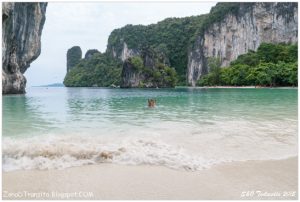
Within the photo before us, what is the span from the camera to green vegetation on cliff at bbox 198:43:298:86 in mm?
53500

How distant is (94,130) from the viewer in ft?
28.0

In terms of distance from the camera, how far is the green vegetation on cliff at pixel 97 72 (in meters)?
122

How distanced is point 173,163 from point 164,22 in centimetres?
14716

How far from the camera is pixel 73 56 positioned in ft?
554

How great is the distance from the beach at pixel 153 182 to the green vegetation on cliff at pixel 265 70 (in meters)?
51.2

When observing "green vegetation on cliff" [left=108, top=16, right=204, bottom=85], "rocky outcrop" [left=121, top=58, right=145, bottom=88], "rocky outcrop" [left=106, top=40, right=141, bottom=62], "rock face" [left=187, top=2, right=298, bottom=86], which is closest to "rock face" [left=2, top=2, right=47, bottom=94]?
"rocky outcrop" [left=121, top=58, right=145, bottom=88]

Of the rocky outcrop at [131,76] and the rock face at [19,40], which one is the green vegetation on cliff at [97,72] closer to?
the rocky outcrop at [131,76]

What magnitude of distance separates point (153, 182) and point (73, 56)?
171m

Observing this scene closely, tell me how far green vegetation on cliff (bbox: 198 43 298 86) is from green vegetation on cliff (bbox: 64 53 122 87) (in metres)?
A: 48.7

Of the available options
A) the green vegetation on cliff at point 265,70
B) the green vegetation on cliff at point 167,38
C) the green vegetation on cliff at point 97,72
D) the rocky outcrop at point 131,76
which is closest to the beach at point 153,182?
the green vegetation on cliff at point 265,70

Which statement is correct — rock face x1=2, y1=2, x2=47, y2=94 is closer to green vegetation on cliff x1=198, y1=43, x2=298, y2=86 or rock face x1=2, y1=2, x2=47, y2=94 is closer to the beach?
the beach

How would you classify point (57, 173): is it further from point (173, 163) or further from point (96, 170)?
point (173, 163)

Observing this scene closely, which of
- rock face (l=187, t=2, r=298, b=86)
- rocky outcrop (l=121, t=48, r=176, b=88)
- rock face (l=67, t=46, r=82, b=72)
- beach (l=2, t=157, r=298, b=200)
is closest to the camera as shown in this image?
beach (l=2, t=157, r=298, b=200)

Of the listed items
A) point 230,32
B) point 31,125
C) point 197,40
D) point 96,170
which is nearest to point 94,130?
point 31,125
